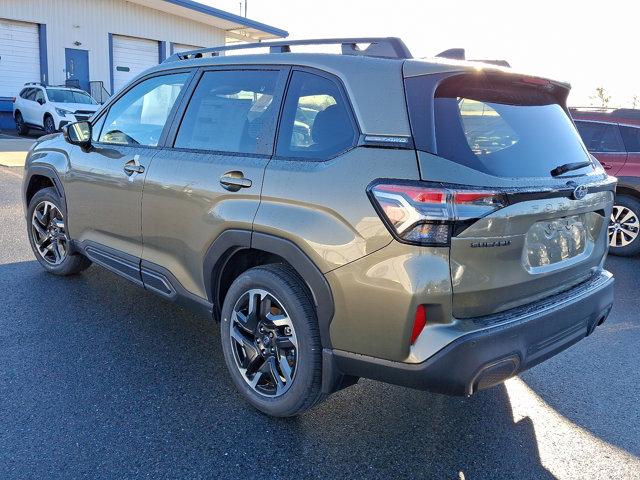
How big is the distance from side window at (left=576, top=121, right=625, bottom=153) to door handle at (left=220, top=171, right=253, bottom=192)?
546 cm

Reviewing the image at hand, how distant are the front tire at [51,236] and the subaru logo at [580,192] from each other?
3840mm

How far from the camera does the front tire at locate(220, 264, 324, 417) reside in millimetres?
2791

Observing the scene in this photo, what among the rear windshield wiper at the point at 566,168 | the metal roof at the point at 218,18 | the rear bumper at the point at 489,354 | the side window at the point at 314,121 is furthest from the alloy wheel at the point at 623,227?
the metal roof at the point at 218,18

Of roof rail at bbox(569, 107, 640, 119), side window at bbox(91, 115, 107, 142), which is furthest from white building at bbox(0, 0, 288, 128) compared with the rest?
roof rail at bbox(569, 107, 640, 119)

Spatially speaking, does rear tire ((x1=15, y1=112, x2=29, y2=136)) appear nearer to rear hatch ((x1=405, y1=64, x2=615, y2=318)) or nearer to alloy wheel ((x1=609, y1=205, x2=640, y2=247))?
alloy wheel ((x1=609, y1=205, x2=640, y2=247))

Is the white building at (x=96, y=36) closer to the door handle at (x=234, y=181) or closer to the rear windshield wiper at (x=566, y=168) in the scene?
the door handle at (x=234, y=181)

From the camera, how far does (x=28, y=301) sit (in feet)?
15.2

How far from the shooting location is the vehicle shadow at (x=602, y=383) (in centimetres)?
317

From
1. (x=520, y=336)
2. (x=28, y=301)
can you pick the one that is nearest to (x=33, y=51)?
(x=28, y=301)

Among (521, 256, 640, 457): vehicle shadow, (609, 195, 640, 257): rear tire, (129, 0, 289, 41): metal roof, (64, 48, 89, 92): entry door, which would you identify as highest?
(129, 0, 289, 41): metal roof

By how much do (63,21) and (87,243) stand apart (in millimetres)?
21816

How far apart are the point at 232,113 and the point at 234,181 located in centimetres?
52

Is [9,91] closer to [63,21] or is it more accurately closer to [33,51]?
[33,51]

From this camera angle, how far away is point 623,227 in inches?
274
